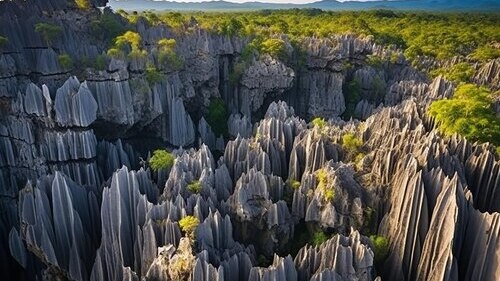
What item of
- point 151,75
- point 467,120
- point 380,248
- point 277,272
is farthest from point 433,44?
point 277,272

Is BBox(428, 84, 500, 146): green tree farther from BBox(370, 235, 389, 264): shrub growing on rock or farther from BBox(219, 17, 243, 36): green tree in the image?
BBox(219, 17, 243, 36): green tree

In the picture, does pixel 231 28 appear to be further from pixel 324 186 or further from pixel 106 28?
pixel 324 186

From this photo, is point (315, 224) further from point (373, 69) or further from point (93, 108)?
point (373, 69)

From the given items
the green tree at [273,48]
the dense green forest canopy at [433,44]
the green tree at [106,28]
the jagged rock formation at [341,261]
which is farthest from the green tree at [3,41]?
the jagged rock formation at [341,261]

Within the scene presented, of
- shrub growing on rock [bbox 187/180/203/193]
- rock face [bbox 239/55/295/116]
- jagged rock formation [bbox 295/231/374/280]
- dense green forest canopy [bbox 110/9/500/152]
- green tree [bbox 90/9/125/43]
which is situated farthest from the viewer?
rock face [bbox 239/55/295/116]

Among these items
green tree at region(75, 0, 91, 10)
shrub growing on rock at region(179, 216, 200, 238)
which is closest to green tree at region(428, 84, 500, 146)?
shrub growing on rock at region(179, 216, 200, 238)

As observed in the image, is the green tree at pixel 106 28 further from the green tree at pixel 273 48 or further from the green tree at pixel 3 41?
the green tree at pixel 273 48
